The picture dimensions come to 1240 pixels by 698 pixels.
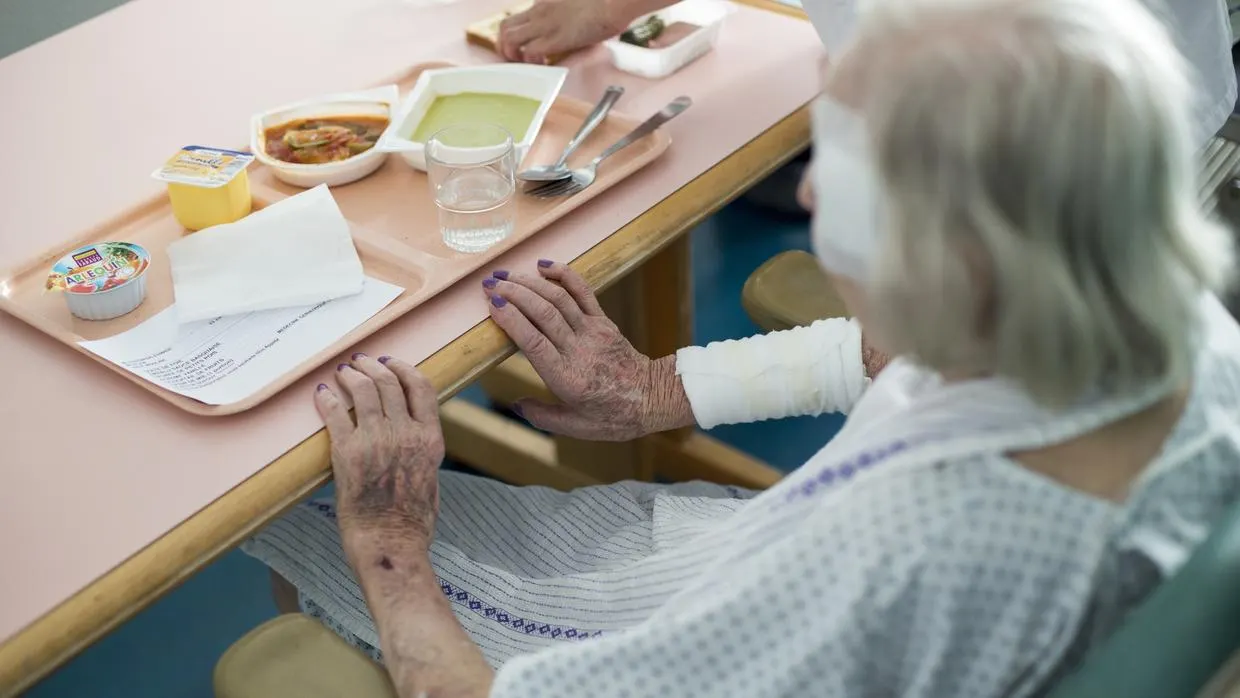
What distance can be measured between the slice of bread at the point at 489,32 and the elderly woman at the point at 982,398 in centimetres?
87

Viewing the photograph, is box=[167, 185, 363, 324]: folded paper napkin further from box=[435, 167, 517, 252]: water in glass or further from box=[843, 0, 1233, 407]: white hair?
box=[843, 0, 1233, 407]: white hair

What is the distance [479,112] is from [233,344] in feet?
1.60

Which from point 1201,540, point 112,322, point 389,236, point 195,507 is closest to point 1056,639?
point 1201,540

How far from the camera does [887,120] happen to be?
2.24 ft

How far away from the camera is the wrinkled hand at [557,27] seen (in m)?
1.55

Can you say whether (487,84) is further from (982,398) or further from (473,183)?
(982,398)

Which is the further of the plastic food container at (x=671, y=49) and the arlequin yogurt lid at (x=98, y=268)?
the plastic food container at (x=671, y=49)

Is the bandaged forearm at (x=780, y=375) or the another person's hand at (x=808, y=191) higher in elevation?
the another person's hand at (x=808, y=191)

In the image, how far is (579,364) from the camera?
47.8 inches

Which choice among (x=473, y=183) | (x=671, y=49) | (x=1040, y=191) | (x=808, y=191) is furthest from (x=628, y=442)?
(x=1040, y=191)

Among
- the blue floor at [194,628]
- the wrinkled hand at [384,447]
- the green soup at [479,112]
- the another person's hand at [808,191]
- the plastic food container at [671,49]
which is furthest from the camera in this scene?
the blue floor at [194,628]

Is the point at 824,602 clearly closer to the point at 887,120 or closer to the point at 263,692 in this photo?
the point at 887,120

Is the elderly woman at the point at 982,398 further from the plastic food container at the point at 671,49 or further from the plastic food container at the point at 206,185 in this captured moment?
the plastic food container at the point at 671,49

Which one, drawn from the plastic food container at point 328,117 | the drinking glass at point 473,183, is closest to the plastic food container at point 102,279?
the plastic food container at point 328,117
